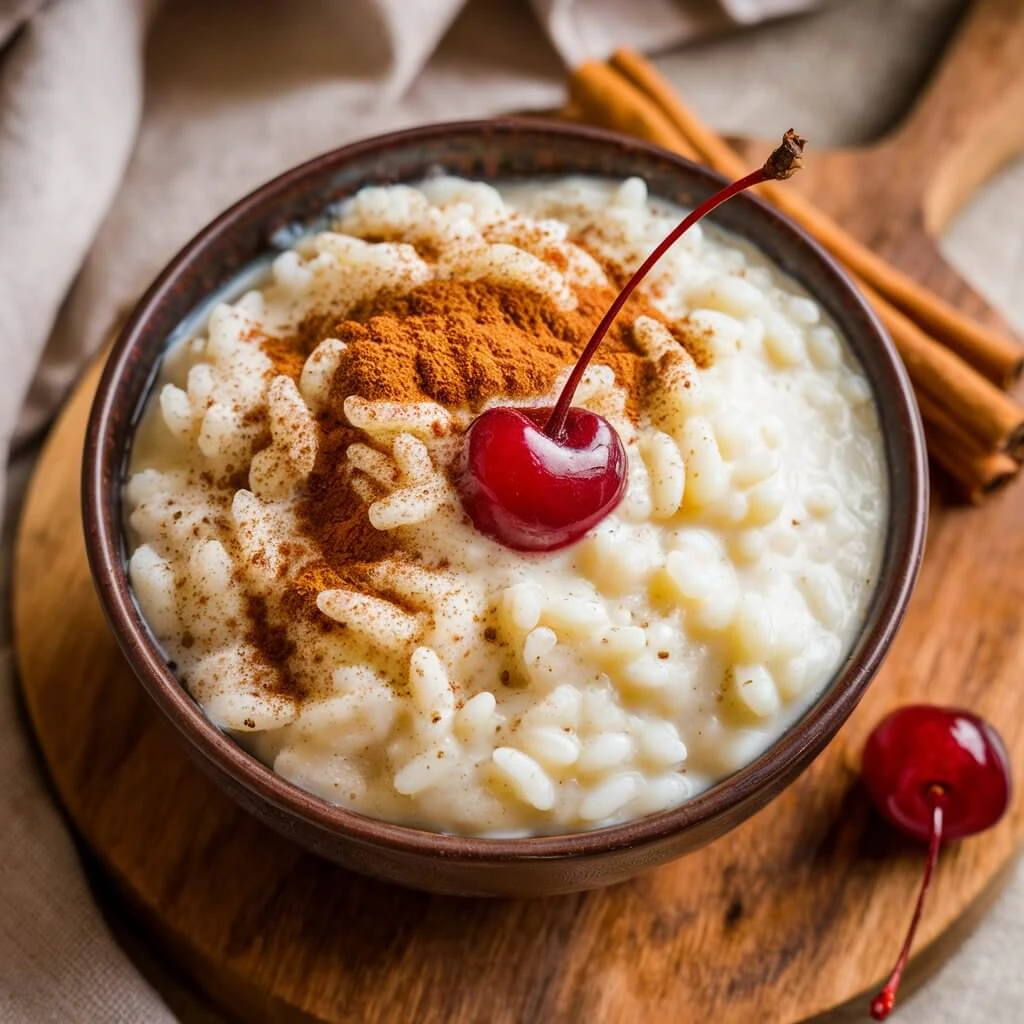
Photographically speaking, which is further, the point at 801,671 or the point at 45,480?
the point at 45,480

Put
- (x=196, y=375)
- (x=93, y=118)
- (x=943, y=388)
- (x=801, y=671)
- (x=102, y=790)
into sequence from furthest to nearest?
(x=93, y=118)
(x=943, y=388)
(x=102, y=790)
(x=196, y=375)
(x=801, y=671)

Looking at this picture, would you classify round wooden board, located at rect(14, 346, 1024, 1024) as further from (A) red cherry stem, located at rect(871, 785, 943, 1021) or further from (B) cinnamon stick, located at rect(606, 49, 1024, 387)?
(B) cinnamon stick, located at rect(606, 49, 1024, 387)

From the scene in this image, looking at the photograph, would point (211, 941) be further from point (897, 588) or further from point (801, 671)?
point (897, 588)

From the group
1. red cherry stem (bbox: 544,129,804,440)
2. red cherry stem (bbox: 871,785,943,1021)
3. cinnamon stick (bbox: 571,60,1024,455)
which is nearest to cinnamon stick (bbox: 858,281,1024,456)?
cinnamon stick (bbox: 571,60,1024,455)

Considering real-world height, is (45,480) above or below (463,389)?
below

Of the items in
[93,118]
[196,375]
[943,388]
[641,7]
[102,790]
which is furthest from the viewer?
[641,7]

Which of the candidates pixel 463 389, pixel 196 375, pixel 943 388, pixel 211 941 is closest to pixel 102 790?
pixel 211 941

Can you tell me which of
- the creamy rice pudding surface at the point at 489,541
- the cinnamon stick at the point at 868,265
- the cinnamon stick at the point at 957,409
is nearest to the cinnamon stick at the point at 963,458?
the cinnamon stick at the point at 957,409
